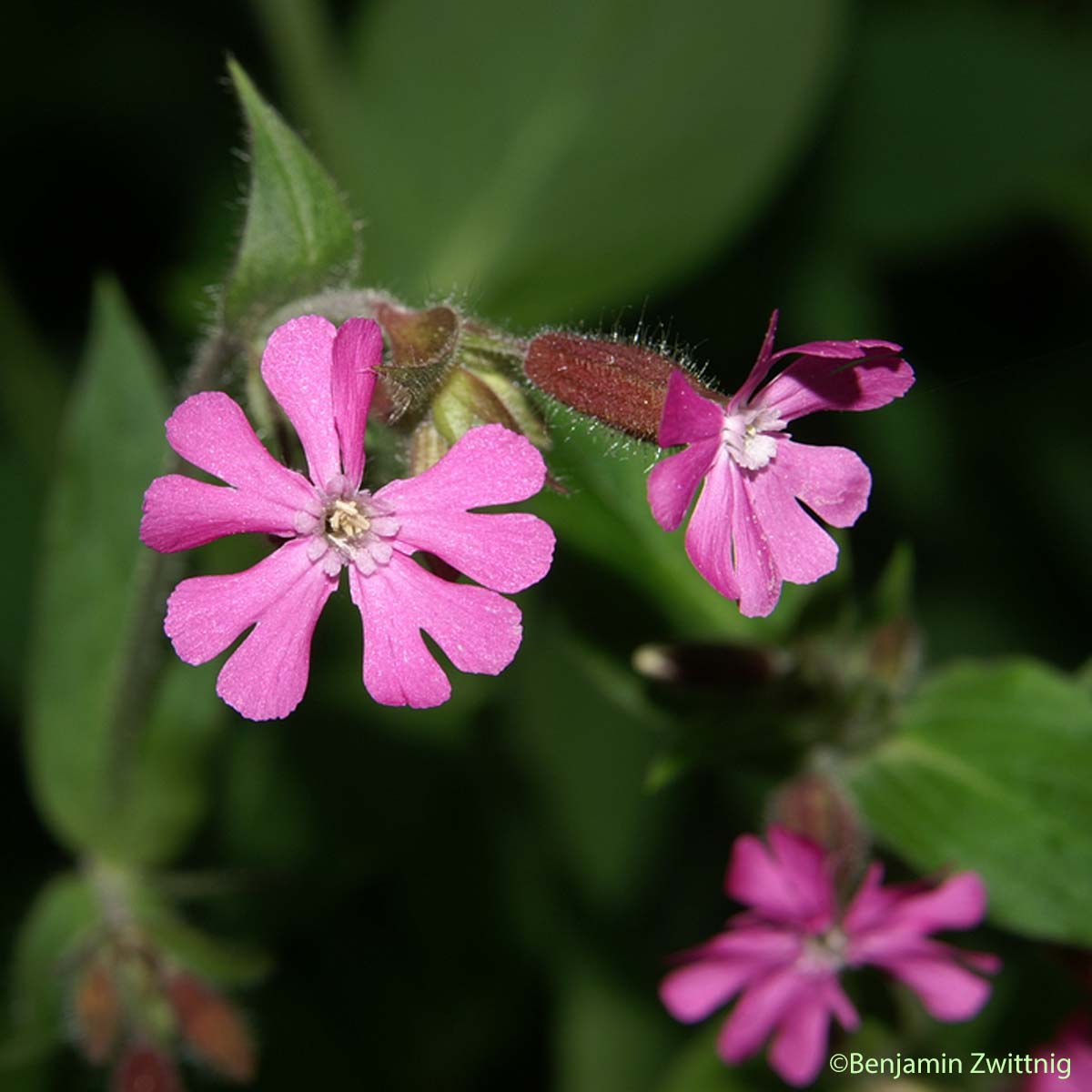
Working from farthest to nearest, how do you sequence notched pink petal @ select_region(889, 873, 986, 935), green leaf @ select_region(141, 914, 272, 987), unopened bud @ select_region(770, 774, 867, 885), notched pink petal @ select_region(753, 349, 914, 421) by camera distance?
green leaf @ select_region(141, 914, 272, 987), unopened bud @ select_region(770, 774, 867, 885), notched pink petal @ select_region(889, 873, 986, 935), notched pink petal @ select_region(753, 349, 914, 421)

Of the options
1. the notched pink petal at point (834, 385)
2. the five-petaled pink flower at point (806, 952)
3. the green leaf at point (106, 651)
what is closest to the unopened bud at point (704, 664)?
the five-petaled pink flower at point (806, 952)

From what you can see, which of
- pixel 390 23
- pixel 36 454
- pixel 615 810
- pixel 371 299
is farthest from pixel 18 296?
pixel 371 299

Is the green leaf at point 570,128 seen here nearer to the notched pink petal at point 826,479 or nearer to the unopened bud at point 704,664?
the unopened bud at point 704,664

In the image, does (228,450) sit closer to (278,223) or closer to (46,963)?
Result: (278,223)

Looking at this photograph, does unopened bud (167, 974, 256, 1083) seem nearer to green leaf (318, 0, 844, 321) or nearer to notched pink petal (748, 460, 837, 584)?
notched pink petal (748, 460, 837, 584)

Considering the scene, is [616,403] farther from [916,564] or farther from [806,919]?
[916,564]

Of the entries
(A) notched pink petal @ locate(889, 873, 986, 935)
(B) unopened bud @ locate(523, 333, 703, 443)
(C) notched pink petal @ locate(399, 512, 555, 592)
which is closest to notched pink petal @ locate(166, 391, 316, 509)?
(C) notched pink petal @ locate(399, 512, 555, 592)
